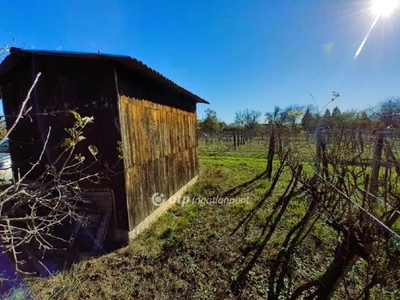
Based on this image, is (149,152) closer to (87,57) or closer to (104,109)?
(104,109)

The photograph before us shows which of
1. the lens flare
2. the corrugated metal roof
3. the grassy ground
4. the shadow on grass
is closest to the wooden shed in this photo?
the corrugated metal roof

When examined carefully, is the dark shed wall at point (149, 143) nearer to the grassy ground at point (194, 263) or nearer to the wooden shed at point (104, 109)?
the wooden shed at point (104, 109)

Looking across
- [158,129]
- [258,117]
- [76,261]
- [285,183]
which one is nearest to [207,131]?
[258,117]

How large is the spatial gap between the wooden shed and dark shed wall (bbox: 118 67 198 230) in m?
0.02

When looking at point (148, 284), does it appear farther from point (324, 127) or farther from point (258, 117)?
point (258, 117)

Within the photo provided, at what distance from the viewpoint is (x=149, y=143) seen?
482cm

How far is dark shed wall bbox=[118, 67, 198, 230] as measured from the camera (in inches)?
159

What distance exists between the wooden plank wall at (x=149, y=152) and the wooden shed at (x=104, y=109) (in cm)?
2

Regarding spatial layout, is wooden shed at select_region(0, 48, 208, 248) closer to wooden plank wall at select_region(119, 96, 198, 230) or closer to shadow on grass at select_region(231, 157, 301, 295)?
wooden plank wall at select_region(119, 96, 198, 230)

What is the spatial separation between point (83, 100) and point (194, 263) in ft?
10.6

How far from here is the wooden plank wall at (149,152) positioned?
13.3 feet

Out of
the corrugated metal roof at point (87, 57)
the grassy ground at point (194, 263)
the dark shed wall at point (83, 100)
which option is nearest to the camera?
the grassy ground at point (194, 263)

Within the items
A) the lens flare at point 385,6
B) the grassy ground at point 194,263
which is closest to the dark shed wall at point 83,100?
the grassy ground at point 194,263

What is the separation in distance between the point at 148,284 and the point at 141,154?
2.26m
